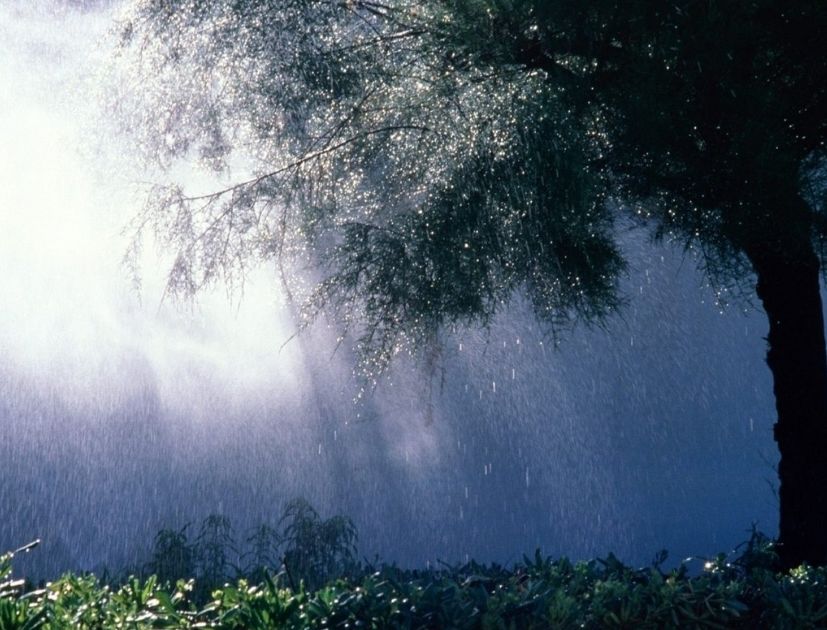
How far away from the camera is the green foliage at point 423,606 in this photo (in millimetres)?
2656

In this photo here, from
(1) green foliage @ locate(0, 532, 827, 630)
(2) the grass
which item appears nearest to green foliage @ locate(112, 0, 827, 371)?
(2) the grass

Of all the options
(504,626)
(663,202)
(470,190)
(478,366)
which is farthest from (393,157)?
(478,366)

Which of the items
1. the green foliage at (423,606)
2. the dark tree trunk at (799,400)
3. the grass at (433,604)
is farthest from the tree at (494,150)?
the green foliage at (423,606)

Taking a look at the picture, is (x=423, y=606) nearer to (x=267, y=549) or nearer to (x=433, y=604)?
(x=433, y=604)

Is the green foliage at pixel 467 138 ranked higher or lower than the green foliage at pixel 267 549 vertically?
higher

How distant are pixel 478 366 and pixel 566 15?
6.27 metres

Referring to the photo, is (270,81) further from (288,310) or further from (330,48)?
(288,310)

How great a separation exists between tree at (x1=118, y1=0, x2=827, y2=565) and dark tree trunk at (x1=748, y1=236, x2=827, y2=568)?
1 cm

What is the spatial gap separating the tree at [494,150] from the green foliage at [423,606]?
5.26 feet

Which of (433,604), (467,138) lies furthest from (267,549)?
(433,604)

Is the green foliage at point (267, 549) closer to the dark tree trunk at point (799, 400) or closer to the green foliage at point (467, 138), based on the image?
the green foliage at point (467, 138)

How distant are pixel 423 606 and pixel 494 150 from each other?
2.18 metres

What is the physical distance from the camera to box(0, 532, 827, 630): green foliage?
105 inches

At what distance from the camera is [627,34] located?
4371mm
